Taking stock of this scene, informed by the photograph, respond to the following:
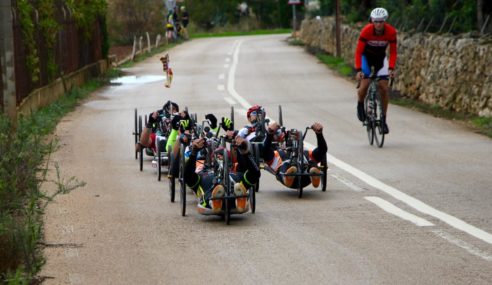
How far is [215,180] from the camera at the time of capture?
9781 mm

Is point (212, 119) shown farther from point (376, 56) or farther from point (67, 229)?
point (376, 56)

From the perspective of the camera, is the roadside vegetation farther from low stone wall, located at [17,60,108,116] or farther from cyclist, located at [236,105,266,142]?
low stone wall, located at [17,60,108,116]

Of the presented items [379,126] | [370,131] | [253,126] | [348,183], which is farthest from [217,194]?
[370,131]

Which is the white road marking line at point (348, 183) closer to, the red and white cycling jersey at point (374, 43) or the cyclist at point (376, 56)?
the cyclist at point (376, 56)

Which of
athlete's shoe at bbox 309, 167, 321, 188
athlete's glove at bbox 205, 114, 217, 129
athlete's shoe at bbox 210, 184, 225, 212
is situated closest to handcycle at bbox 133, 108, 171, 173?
athlete's glove at bbox 205, 114, 217, 129

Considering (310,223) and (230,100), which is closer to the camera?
(310,223)

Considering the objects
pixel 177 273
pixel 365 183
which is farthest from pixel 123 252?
pixel 365 183

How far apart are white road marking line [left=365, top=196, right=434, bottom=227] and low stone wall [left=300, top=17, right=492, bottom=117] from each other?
28.6 feet

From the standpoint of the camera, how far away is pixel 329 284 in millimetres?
7332

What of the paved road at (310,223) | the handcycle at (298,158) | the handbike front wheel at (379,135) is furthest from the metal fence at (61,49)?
the handcycle at (298,158)

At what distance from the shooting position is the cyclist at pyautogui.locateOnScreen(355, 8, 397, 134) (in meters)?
15.8

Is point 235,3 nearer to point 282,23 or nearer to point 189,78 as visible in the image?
point 282,23

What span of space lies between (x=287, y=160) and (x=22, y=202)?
8.73ft

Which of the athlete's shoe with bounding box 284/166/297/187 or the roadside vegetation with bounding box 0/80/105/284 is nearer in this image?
the roadside vegetation with bounding box 0/80/105/284
